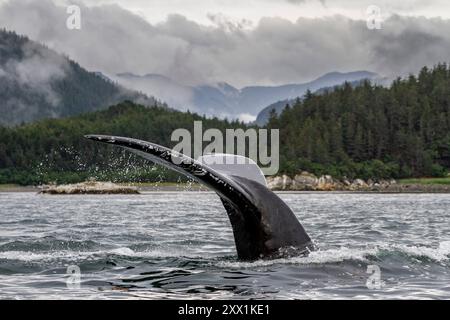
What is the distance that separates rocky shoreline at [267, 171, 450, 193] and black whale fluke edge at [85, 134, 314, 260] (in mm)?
111993

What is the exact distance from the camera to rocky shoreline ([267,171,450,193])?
124000 millimetres

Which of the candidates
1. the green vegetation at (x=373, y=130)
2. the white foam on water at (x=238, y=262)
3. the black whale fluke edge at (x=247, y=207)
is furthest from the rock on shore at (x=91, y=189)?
the black whale fluke edge at (x=247, y=207)

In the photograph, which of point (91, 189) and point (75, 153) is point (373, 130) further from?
point (91, 189)

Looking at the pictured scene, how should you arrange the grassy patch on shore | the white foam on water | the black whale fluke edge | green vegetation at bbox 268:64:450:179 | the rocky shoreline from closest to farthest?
the black whale fluke edge → the white foam on water → the rocky shoreline → the grassy patch on shore → green vegetation at bbox 268:64:450:179

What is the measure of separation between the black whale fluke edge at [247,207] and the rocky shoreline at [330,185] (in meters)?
112

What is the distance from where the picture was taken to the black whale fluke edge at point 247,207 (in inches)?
323

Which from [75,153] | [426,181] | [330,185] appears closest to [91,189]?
[330,185]

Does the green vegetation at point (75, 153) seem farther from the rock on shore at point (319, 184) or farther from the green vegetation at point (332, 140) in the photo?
the rock on shore at point (319, 184)

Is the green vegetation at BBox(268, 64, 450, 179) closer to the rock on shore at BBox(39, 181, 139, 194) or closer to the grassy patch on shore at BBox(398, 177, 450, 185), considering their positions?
the grassy patch on shore at BBox(398, 177, 450, 185)

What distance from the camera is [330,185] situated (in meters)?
127

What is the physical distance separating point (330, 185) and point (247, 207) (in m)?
119

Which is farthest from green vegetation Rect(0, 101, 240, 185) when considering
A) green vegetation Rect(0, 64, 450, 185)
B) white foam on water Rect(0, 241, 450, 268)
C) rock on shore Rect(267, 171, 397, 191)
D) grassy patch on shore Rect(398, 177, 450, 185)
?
white foam on water Rect(0, 241, 450, 268)

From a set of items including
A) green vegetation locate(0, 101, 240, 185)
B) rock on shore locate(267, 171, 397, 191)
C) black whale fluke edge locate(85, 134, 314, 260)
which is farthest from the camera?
green vegetation locate(0, 101, 240, 185)
